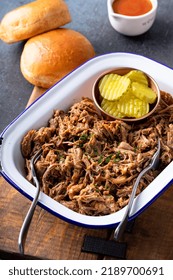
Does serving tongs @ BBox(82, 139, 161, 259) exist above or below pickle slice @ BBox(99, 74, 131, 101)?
below

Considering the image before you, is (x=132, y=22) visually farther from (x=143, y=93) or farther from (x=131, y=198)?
(x=131, y=198)

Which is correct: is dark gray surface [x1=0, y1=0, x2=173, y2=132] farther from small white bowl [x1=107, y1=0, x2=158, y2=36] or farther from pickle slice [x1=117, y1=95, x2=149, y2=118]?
pickle slice [x1=117, y1=95, x2=149, y2=118]

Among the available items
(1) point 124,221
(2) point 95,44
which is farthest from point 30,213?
(2) point 95,44

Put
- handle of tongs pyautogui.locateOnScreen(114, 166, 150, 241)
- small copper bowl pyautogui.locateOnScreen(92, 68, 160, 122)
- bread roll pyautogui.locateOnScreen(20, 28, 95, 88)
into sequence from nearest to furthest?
handle of tongs pyautogui.locateOnScreen(114, 166, 150, 241)
small copper bowl pyautogui.locateOnScreen(92, 68, 160, 122)
bread roll pyautogui.locateOnScreen(20, 28, 95, 88)

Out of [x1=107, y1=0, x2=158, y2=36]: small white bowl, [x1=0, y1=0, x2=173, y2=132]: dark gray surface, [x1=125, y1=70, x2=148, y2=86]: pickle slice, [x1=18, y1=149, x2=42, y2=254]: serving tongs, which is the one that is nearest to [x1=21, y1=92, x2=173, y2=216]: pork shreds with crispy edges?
[x1=18, y1=149, x2=42, y2=254]: serving tongs

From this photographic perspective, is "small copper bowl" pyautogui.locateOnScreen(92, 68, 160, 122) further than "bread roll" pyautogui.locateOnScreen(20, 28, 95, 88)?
No

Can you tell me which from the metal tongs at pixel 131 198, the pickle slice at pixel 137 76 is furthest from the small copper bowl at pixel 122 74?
the metal tongs at pixel 131 198

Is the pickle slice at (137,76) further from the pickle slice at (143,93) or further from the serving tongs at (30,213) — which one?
the serving tongs at (30,213)
